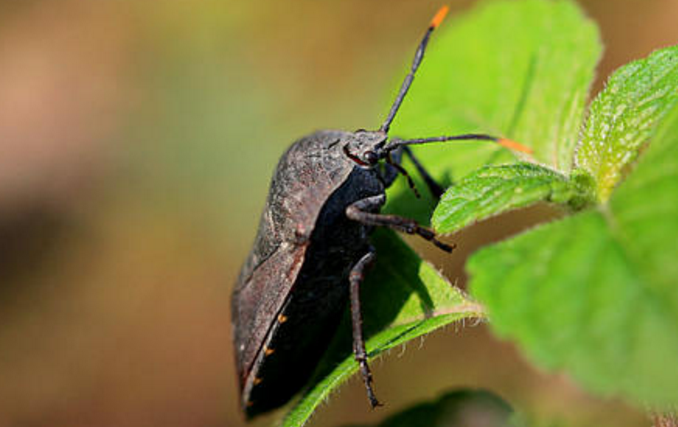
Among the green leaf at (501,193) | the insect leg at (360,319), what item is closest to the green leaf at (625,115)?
the green leaf at (501,193)

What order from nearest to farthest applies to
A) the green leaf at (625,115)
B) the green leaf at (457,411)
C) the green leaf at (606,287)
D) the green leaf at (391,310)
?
the green leaf at (606,287)
the green leaf at (625,115)
the green leaf at (391,310)
the green leaf at (457,411)

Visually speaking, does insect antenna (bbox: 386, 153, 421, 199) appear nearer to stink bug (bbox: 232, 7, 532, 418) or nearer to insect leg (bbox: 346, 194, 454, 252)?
stink bug (bbox: 232, 7, 532, 418)

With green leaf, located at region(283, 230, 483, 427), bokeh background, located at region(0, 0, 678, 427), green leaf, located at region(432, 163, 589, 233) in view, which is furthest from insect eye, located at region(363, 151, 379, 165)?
bokeh background, located at region(0, 0, 678, 427)

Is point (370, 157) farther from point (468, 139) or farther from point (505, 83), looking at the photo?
point (505, 83)

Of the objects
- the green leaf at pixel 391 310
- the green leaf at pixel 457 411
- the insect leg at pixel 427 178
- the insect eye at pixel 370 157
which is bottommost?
the green leaf at pixel 457 411

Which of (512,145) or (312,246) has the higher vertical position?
(312,246)

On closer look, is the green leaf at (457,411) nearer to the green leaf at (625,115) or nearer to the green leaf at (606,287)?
the green leaf at (625,115)

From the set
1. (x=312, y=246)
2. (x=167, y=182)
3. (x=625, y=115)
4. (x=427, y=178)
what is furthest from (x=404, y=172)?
(x=167, y=182)
